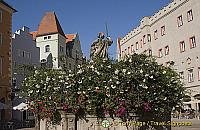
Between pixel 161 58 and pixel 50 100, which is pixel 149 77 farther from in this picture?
pixel 161 58

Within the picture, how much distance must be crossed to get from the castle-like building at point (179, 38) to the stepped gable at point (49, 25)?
14.5 m

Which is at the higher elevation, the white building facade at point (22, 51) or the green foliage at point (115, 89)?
the white building facade at point (22, 51)

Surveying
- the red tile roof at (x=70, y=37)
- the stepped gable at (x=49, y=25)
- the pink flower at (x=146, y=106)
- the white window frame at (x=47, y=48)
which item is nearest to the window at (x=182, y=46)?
the stepped gable at (x=49, y=25)

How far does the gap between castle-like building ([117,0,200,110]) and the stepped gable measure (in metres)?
14.5

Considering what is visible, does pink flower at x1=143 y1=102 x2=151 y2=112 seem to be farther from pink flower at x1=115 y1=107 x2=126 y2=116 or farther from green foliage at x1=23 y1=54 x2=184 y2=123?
pink flower at x1=115 y1=107 x2=126 y2=116

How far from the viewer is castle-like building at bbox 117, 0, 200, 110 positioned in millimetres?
32250

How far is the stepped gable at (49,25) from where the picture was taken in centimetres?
5241

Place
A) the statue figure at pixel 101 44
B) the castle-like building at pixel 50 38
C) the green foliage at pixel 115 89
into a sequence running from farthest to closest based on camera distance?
the castle-like building at pixel 50 38 < the statue figure at pixel 101 44 < the green foliage at pixel 115 89

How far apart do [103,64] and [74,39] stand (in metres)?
50.6

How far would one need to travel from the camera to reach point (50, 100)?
10383 mm

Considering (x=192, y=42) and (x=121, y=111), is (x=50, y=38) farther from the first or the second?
(x=121, y=111)

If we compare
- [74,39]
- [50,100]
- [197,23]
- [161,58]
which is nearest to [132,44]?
[161,58]

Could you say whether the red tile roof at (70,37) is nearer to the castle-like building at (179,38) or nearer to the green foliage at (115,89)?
the castle-like building at (179,38)

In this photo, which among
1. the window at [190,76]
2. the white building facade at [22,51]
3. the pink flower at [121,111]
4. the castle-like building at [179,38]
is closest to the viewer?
the pink flower at [121,111]
